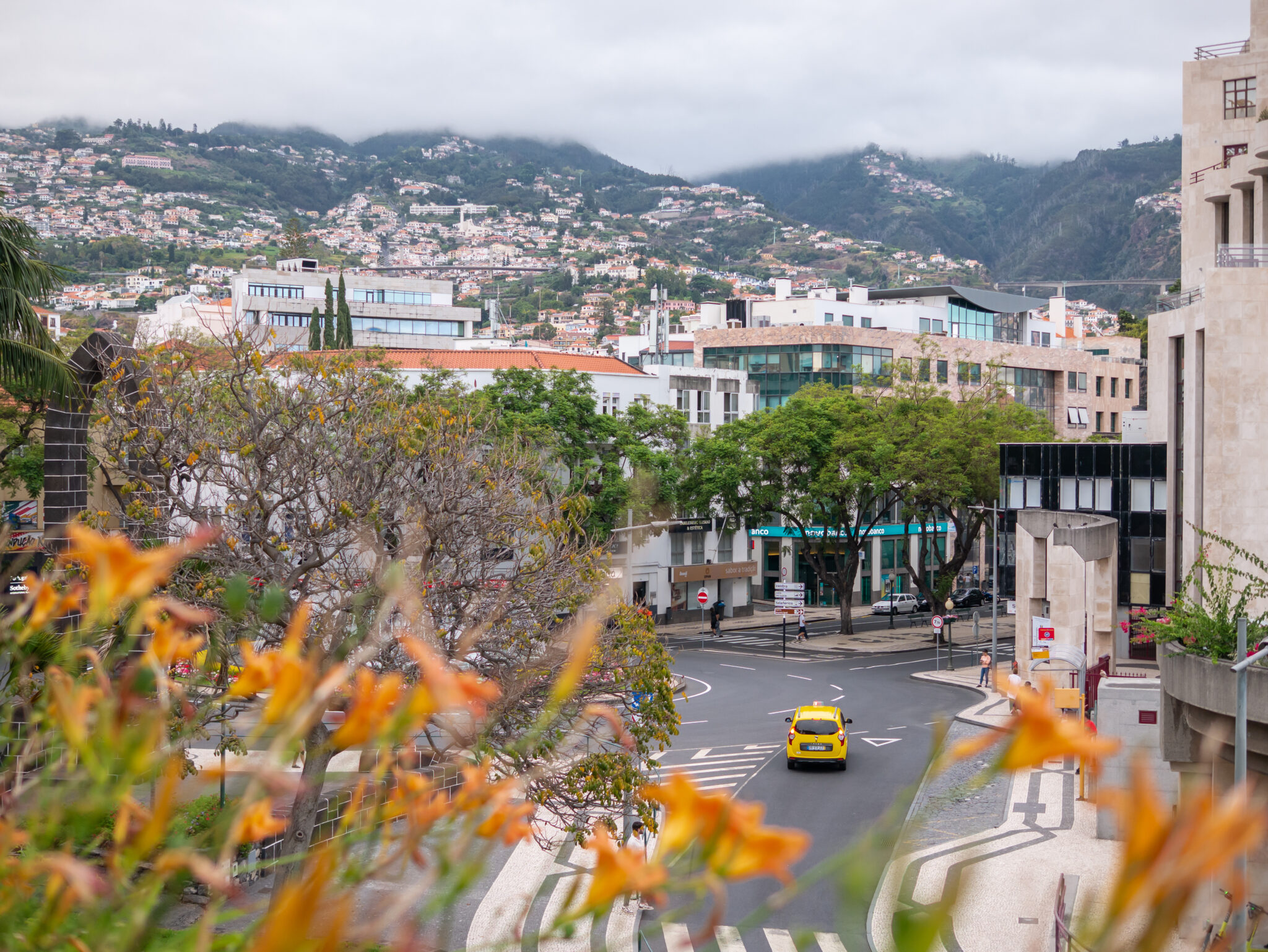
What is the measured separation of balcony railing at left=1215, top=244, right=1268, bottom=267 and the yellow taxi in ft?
47.3

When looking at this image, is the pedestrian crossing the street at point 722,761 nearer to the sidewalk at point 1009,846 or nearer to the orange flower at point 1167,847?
the sidewalk at point 1009,846

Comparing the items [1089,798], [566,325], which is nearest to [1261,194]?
[1089,798]

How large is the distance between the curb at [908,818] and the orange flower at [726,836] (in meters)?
0.12

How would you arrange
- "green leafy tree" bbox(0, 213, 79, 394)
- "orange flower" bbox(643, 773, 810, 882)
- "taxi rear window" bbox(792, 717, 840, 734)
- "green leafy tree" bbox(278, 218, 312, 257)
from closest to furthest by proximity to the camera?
"orange flower" bbox(643, 773, 810, 882)
"green leafy tree" bbox(0, 213, 79, 394)
"taxi rear window" bbox(792, 717, 840, 734)
"green leafy tree" bbox(278, 218, 312, 257)

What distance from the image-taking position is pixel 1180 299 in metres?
32.2

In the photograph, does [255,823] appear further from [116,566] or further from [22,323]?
[22,323]

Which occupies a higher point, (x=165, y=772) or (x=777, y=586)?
(x=165, y=772)

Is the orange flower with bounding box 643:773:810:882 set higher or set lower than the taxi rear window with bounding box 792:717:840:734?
higher

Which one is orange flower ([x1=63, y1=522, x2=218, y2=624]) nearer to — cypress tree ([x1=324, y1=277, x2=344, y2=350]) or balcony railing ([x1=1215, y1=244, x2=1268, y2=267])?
balcony railing ([x1=1215, y1=244, x2=1268, y2=267])

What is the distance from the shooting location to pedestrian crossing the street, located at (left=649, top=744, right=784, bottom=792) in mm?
25844

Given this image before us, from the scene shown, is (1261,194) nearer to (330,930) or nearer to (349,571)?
(349,571)

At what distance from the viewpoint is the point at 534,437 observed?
4097 cm

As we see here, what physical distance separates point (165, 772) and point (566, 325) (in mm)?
186707

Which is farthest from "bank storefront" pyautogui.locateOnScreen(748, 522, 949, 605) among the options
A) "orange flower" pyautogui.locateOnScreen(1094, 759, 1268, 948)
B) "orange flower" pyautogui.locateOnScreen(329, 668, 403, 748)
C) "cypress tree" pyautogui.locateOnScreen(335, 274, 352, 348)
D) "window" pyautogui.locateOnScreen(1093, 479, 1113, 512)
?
"orange flower" pyautogui.locateOnScreen(1094, 759, 1268, 948)
